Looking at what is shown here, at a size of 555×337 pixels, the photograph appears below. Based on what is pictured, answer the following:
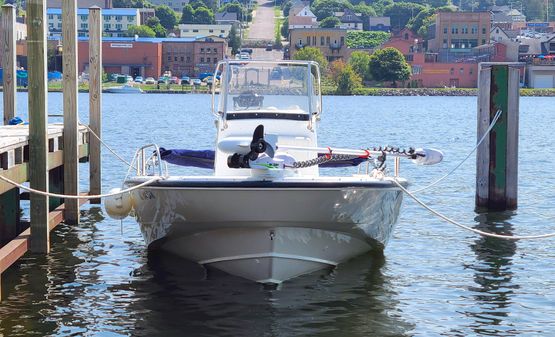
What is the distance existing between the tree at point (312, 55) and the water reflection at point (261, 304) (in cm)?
15211

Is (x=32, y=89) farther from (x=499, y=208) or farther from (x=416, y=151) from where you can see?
(x=499, y=208)

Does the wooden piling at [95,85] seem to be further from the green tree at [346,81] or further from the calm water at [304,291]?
the green tree at [346,81]

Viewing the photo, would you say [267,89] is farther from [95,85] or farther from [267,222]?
[95,85]

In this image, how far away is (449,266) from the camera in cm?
1684

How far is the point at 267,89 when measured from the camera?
56.2 feet

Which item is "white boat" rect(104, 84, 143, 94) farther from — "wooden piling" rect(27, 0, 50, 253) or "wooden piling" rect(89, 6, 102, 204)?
"wooden piling" rect(27, 0, 50, 253)

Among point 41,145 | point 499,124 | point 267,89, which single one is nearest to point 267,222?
point 41,145

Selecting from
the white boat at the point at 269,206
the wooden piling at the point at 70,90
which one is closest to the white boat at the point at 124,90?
the wooden piling at the point at 70,90

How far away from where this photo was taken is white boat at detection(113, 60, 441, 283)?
13.4 meters

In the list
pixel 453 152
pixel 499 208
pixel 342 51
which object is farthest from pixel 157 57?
pixel 499 208

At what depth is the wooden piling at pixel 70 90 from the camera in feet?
58.9

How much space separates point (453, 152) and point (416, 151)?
3235cm

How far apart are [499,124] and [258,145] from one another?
803 centimetres

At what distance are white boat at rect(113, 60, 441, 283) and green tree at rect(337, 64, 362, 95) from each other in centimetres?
15076
